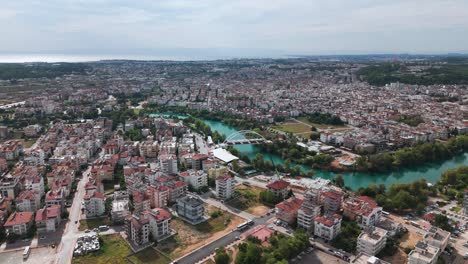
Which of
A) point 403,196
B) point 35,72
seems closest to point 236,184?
point 403,196

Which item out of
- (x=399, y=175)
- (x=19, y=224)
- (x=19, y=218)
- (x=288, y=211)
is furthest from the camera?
(x=399, y=175)

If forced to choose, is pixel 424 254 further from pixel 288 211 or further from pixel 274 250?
pixel 288 211

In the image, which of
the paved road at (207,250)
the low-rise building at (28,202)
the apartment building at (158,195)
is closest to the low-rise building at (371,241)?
the paved road at (207,250)

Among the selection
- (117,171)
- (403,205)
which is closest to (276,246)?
(403,205)

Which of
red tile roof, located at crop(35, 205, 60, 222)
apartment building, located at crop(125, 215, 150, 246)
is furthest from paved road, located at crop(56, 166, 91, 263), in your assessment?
apartment building, located at crop(125, 215, 150, 246)

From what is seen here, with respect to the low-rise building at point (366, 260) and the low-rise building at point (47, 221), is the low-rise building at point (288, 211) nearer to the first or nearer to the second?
the low-rise building at point (366, 260)

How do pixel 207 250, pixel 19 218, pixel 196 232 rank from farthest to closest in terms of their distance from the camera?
1. pixel 19 218
2. pixel 196 232
3. pixel 207 250

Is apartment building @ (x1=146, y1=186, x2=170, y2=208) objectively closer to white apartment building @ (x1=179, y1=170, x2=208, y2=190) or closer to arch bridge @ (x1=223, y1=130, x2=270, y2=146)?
white apartment building @ (x1=179, y1=170, x2=208, y2=190)
